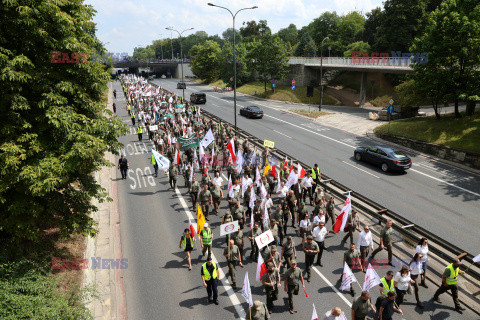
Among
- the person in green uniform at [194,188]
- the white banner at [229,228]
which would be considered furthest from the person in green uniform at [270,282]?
the person in green uniform at [194,188]

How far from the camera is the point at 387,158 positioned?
21984 mm

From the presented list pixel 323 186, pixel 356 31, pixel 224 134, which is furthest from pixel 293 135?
pixel 356 31

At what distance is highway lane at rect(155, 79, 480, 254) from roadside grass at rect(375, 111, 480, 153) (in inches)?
101

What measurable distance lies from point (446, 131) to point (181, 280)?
2703 cm

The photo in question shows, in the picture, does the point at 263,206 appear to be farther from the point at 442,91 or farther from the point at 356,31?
the point at 356,31

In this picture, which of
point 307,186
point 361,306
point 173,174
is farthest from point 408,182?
point 173,174

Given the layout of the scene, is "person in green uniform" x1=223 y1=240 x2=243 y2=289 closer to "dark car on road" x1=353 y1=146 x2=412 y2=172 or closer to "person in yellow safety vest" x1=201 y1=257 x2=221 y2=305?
"person in yellow safety vest" x1=201 y1=257 x2=221 y2=305

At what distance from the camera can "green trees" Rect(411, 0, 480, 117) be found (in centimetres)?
2506

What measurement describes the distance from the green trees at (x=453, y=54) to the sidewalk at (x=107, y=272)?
88.8 ft

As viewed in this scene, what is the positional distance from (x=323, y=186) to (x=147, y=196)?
33.2 ft

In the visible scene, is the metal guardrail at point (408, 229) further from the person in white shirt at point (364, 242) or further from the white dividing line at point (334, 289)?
the white dividing line at point (334, 289)

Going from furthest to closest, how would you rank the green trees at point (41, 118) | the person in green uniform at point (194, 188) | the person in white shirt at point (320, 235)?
the person in green uniform at point (194, 188), the person in white shirt at point (320, 235), the green trees at point (41, 118)

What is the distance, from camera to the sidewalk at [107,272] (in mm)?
9891

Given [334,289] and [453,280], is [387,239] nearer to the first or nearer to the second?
[453,280]
